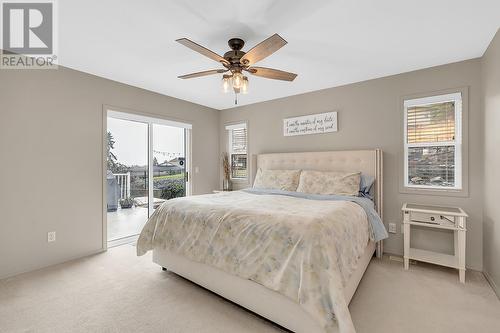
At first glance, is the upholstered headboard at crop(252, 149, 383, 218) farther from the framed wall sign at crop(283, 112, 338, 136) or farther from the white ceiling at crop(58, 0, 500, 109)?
the white ceiling at crop(58, 0, 500, 109)

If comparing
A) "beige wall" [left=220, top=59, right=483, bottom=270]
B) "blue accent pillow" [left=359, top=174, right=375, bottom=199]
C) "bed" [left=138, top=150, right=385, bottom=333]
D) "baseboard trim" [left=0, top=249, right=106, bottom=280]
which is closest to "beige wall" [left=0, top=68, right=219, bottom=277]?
"baseboard trim" [left=0, top=249, right=106, bottom=280]

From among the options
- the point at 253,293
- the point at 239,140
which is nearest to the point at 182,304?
the point at 253,293

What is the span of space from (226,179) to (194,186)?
681 mm

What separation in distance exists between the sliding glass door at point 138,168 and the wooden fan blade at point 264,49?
245 cm

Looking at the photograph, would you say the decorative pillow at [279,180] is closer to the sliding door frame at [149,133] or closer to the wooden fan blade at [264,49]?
the sliding door frame at [149,133]

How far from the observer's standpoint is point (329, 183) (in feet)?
10.4

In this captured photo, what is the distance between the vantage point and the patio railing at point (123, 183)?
3.75m

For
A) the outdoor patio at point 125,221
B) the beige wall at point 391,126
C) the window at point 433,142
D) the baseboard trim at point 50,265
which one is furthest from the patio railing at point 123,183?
the window at point 433,142

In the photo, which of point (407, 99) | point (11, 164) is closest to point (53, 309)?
point (11, 164)

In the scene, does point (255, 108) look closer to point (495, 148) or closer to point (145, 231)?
point (145, 231)

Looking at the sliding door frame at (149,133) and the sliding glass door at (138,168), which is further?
the sliding glass door at (138,168)

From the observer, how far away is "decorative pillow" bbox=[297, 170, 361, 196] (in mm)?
3035

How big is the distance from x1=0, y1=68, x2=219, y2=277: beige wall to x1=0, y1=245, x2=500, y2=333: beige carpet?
0.38 meters
